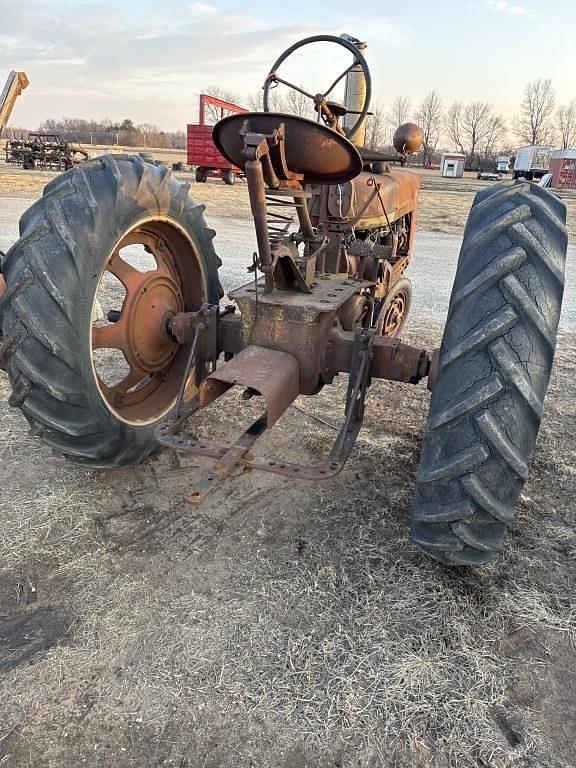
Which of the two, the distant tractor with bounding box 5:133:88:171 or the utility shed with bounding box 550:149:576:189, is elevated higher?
the utility shed with bounding box 550:149:576:189

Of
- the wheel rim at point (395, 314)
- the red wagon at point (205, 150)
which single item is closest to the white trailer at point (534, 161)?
the red wagon at point (205, 150)

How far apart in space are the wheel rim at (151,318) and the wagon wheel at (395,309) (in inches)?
68.0

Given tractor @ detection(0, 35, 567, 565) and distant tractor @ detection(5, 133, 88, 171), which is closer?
tractor @ detection(0, 35, 567, 565)

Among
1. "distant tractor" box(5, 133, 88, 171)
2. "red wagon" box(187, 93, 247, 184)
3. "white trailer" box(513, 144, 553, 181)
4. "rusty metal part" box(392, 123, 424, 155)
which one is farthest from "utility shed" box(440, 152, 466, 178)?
"rusty metal part" box(392, 123, 424, 155)

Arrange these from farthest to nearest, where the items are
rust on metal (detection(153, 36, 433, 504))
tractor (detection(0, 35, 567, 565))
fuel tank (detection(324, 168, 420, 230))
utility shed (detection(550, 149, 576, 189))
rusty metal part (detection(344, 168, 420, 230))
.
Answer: utility shed (detection(550, 149, 576, 189)) < rusty metal part (detection(344, 168, 420, 230)) < fuel tank (detection(324, 168, 420, 230)) < rust on metal (detection(153, 36, 433, 504)) < tractor (detection(0, 35, 567, 565))

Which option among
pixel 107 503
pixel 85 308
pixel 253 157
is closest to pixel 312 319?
pixel 253 157

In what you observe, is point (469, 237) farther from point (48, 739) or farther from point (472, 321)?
point (48, 739)

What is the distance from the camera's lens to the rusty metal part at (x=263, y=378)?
2422 mm

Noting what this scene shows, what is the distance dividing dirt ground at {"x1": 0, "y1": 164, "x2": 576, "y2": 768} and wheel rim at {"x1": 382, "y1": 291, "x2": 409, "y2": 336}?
6.40 feet

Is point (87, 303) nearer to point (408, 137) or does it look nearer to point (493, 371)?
point (493, 371)

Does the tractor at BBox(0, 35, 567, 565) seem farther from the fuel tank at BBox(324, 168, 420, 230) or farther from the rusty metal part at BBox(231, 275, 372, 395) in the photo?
the fuel tank at BBox(324, 168, 420, 230)

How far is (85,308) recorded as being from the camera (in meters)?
2.57

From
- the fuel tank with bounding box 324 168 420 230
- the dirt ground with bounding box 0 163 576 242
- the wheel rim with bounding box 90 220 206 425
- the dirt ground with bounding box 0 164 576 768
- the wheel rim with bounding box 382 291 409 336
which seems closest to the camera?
the dirt ground with bounding box 0 164 576 768

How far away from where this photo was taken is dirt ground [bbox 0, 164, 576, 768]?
1884 millimetres
